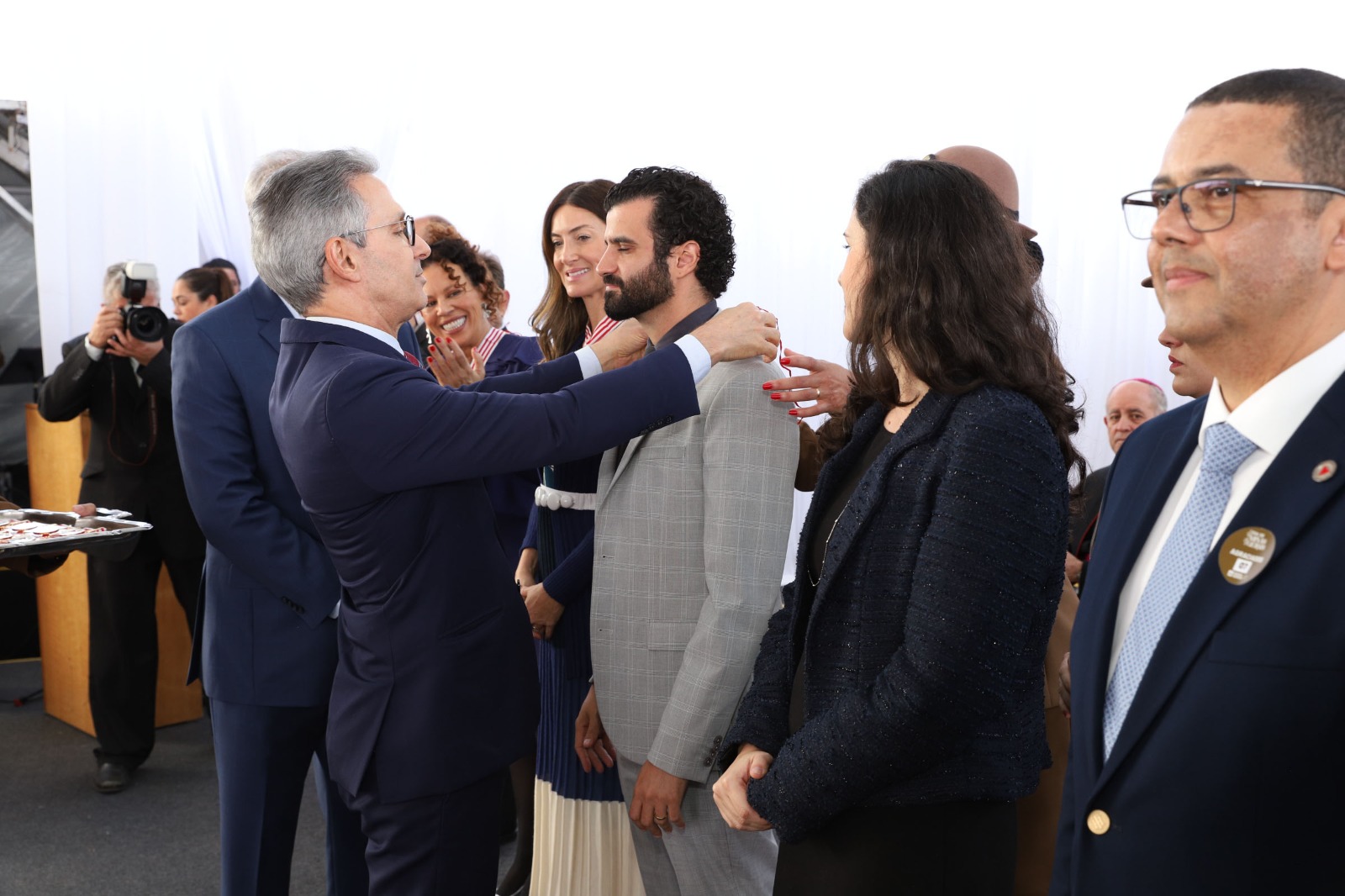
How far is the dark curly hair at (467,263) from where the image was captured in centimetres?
337

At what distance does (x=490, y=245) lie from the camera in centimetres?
508

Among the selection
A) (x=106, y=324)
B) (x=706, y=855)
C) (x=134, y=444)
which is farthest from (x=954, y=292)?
(x=134, y=444)

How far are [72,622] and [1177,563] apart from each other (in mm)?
4396

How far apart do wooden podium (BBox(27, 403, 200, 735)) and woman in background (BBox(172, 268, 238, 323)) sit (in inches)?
21.8

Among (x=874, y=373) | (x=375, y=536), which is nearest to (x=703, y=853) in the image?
(x=375, y=536)

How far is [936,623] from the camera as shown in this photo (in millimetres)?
1221

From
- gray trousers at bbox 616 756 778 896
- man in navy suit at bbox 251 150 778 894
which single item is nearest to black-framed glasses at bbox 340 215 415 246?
man in navy suit at bbox 251 150 778 894

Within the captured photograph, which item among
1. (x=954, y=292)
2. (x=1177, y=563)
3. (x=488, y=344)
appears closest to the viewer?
(x=1177, y=563)

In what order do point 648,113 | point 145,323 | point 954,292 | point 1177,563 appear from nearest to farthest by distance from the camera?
point 1177,563
point 954,292
point 145,323
point 648,113

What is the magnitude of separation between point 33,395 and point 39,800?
7.14 ft

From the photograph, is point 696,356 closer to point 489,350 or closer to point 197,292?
point 489,350

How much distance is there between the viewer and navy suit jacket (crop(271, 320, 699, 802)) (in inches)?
65.5

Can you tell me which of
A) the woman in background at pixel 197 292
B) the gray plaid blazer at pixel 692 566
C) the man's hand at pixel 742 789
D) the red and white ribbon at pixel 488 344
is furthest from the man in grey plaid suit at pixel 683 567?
the woman in background at pixel 197 292

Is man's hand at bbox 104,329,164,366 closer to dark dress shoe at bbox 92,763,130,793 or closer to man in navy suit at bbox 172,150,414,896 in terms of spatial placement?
dark dress shoe at bbox 92,763,130,793
